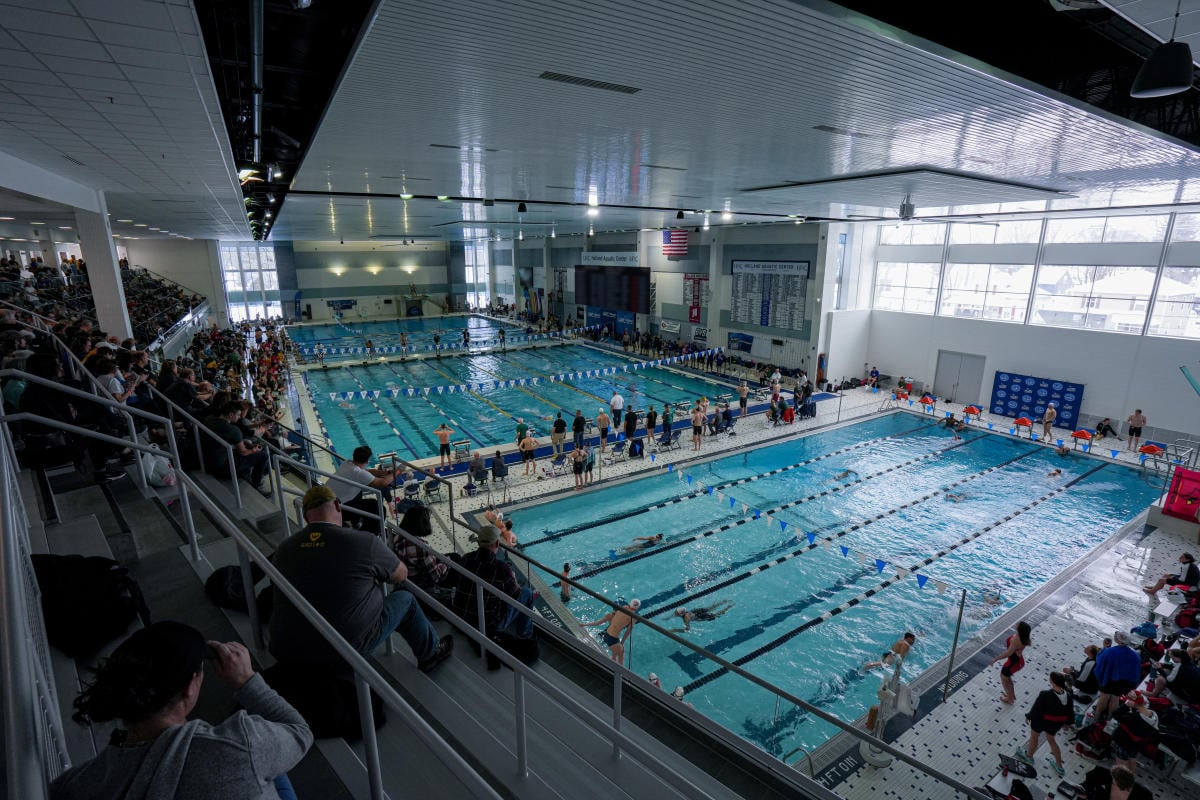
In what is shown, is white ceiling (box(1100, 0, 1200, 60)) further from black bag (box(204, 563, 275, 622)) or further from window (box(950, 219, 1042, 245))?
window (box(950, 219, 1042, 245))

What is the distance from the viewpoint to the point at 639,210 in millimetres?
14055

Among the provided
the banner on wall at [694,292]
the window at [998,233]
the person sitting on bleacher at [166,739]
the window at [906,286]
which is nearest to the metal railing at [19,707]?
the person sitting on bleacher at [166,739]

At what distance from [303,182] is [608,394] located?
11.1 metres

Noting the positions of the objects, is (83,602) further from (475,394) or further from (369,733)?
(475,394)

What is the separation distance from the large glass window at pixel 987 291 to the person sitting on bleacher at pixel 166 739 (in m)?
19.7

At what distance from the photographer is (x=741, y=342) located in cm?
2150

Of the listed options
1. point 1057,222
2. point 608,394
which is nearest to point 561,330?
point 608,394

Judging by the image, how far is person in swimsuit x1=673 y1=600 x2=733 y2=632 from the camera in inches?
280

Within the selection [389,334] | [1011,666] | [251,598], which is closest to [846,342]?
[1011,666]

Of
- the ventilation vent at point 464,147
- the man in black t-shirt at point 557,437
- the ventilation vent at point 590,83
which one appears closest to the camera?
the ventilation vent at point 590,83

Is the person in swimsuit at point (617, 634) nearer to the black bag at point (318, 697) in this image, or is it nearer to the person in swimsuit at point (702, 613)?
the person in swimsuit at point (702, 613)

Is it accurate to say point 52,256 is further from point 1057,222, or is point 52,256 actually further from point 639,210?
point 1057,222

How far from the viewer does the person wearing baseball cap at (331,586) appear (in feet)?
7.64

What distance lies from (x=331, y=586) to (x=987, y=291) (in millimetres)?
19577
